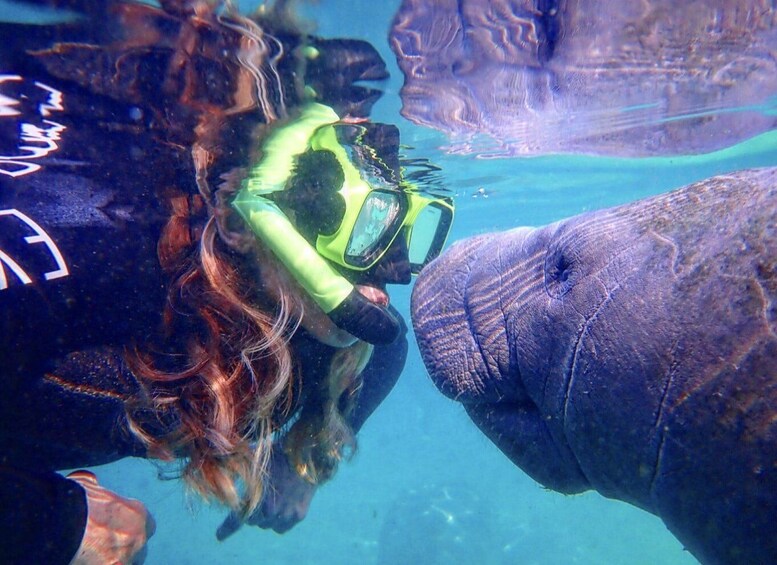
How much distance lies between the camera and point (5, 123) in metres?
4.79

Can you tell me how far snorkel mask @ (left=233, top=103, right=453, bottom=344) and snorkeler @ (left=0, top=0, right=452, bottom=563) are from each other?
2 cm

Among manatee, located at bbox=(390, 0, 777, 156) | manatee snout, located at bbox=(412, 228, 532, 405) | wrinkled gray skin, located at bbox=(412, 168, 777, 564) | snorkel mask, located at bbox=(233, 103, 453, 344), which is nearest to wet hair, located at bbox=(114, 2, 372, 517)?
snorkel mask, located at bbox=(233, 103, 453, 344)

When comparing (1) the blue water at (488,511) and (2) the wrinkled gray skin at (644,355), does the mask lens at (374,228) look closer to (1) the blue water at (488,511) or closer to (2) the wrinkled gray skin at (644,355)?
(2) the wrinkled gray skin at (644,355)

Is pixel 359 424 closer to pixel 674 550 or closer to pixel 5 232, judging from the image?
pixel 5 232

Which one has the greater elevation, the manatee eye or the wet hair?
the manatee eye

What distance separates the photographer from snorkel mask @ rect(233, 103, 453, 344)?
2.75m

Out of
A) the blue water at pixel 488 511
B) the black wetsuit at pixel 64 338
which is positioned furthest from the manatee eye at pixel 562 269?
the blue water at pixel 488 511

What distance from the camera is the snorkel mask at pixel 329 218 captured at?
275 centimetres

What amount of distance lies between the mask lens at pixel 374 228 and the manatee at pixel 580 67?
1953mm

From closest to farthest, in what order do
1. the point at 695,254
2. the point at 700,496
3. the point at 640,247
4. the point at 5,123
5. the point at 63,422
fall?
the point at 700,496 < the point at 695,254 < the point at 640,247 < the point at 63,422 < the point at 5,123

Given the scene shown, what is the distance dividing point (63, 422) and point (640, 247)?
300 centimetres

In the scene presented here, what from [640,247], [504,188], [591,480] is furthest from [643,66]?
[504,188]

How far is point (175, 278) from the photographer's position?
2916mm

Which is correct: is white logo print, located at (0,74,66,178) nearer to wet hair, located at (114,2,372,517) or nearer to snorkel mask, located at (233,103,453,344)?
snorkel mask, located at (233,103,453,344)
